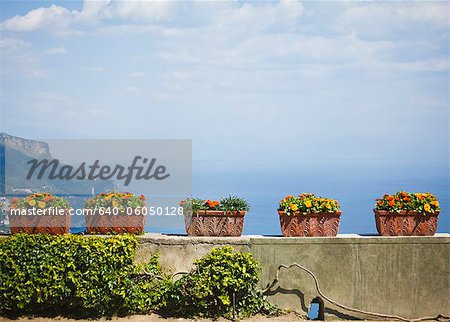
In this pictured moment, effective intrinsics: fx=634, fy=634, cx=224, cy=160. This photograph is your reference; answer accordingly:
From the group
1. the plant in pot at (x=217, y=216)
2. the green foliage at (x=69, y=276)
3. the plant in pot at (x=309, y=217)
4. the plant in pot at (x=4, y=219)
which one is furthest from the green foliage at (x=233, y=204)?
the plant in pot at (x=4, y=219)

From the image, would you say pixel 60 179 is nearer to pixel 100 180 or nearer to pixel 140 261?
pixel 100 180

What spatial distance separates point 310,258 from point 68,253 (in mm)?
3284

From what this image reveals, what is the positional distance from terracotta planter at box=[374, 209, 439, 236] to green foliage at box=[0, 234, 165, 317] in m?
3.51

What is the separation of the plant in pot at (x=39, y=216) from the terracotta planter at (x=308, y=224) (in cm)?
314

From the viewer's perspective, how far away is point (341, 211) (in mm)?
9047

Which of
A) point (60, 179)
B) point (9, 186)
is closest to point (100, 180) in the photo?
point (60, 179)

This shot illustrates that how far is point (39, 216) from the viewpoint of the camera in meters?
9.02

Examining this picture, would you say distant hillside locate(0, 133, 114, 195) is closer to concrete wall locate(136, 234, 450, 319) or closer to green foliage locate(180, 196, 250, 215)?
green foliage locate(180, 196, 250, 215)

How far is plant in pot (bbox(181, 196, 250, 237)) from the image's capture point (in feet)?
29.2

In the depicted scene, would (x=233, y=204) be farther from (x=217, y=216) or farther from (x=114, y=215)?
(x=114, y=215)

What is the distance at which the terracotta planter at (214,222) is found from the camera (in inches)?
350

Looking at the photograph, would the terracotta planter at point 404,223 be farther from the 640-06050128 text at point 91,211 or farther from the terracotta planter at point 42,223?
the terracotta planter at point 42,223

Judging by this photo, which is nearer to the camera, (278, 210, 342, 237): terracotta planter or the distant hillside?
(278, 210, 342, 237): terracotta planter

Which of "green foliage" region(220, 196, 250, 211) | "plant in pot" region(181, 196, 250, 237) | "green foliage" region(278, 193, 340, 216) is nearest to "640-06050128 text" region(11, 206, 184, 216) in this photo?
"plant in pot" region(181, 196, 250, 237)
